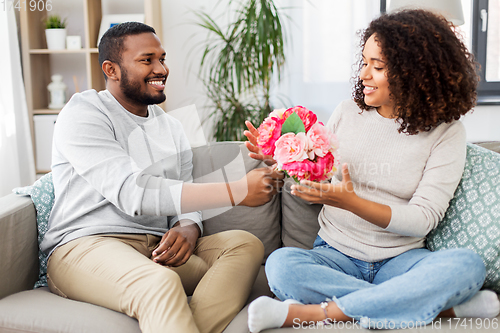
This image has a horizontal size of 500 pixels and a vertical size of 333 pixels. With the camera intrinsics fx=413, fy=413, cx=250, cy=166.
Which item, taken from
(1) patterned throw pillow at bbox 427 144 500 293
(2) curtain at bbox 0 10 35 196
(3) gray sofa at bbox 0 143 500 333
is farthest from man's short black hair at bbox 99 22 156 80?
(2) curtain at bbox 0 10 35 196

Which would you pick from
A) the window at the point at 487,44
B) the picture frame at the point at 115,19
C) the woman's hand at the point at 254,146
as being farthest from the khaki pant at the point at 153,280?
the window at the point at 487,44

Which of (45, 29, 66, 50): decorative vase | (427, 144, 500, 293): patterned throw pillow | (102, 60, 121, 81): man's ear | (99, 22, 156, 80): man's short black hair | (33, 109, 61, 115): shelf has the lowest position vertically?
(427, 144, 500, 293): patterned throw pillow

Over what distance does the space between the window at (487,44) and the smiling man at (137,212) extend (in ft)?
7.80

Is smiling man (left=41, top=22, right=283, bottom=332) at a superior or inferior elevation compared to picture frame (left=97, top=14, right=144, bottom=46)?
inferior

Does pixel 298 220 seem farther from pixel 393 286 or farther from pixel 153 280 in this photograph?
pixel 153 280

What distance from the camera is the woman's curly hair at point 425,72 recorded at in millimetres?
1300

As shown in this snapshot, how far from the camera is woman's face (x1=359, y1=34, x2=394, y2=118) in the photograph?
1344 millimetres

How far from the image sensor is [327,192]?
1.15 metres

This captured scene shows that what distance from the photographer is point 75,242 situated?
129 cm

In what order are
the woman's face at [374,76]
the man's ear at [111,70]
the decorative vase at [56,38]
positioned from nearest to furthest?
the woman's face at [374,76], the man's ear at [111,70], the decorative vase at [56,38]

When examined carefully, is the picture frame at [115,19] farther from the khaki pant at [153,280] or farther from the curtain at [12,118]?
the khaki pant at [153,280]

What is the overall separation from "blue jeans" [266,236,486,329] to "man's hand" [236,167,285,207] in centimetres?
18

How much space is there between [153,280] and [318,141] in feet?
1.91

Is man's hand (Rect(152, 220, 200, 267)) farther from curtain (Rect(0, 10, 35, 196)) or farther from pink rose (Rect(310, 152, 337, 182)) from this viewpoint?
curtain (Rect(0, 10, 35, 196))
